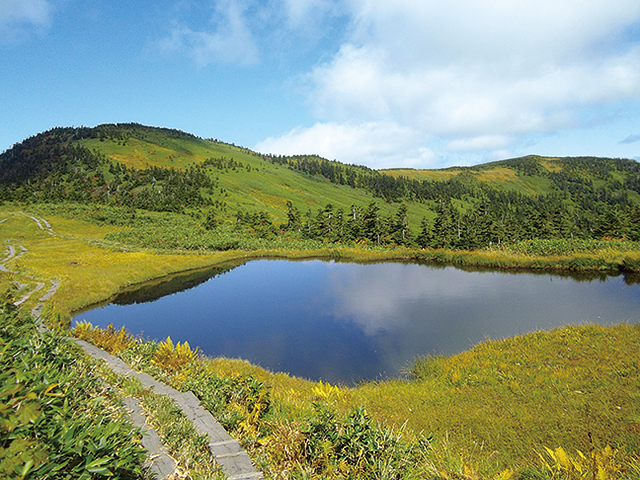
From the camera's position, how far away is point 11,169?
470 feet

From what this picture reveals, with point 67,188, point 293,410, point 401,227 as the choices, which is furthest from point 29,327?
point 67,188

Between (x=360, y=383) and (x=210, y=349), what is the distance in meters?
9.49

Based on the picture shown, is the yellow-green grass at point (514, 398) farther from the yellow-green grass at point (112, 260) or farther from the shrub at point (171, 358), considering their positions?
the yellow-green grass at point (112, 260)

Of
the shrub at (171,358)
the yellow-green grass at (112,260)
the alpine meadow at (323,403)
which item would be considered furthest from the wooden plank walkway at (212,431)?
the yellow-green grass at (112,260)

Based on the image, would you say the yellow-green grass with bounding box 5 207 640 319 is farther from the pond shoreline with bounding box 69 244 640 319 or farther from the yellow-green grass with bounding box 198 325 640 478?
the yellow-green grass with bounding box 198 325 640 478

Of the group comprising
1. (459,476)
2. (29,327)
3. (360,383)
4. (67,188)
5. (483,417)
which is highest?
(67,188)

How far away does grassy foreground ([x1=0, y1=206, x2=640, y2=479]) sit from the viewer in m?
6.20

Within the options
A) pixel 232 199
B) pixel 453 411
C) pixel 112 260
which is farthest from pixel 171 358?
pixel 232 199

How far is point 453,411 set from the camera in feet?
34.1

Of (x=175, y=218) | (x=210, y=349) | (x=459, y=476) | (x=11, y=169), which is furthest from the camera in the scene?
(x=11, y=169)

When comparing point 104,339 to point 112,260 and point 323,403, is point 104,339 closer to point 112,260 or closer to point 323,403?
point 323,403

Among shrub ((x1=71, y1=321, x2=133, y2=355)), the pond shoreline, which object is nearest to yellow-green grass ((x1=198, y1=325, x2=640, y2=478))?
shrub ((x1=71, y1=321, x2=133, y2=355))

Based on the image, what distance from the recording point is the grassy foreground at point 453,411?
620 centimetres

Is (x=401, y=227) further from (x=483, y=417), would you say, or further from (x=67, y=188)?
(x=67, y=188)
